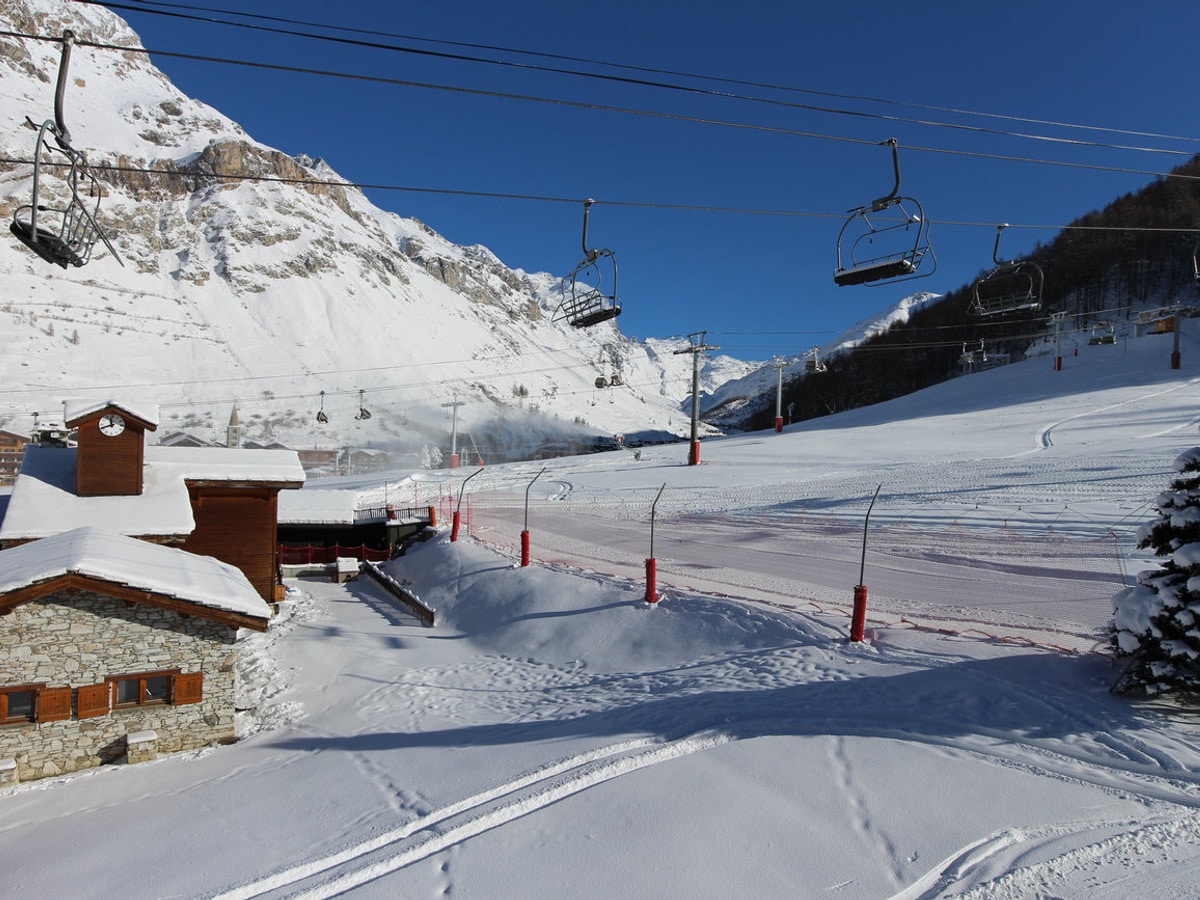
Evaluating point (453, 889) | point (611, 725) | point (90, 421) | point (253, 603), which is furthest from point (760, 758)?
point (90, 421)

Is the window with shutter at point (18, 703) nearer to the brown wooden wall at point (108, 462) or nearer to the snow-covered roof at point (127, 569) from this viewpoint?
the snow-covered roof at point (127, 569)

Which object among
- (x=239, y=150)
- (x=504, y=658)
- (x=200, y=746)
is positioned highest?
(x=239, y=150)

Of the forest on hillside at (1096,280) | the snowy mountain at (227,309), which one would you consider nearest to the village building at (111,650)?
the snowy mountain at (227,309)

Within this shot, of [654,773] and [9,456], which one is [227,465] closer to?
[654,773]

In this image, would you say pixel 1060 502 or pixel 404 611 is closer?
pixel 1060 502

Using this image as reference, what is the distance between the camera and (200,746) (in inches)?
431

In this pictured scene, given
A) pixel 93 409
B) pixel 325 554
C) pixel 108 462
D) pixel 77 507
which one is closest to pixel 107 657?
pixel 77 507

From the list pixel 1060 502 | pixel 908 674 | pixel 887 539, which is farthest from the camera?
pixel 1060 502

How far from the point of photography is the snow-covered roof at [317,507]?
2800 cm

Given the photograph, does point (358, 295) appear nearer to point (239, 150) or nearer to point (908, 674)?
point (239, 150)

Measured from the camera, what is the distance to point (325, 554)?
90.3ft

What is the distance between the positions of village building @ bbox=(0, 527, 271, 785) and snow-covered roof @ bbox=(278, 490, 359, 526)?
16.6 meters

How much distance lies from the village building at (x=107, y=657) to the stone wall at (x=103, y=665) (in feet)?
0.05

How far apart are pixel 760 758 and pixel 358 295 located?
129 metres
